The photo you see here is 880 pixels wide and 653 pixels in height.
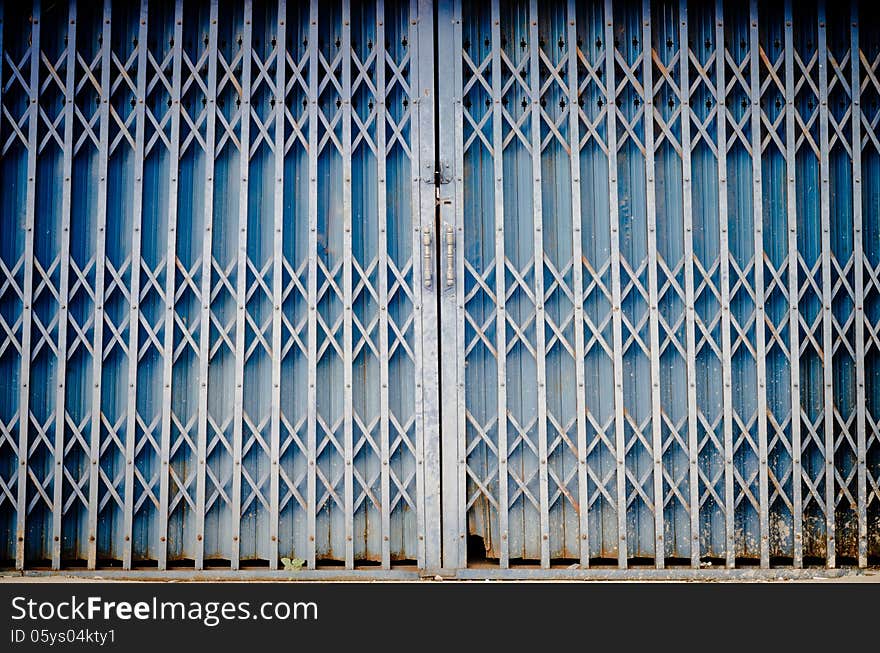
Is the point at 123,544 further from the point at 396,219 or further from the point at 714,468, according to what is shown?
the point at 714,468

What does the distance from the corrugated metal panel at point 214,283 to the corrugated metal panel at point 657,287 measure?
389mm

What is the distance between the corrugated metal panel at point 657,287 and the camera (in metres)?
4.98

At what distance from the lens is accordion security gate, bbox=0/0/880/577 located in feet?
16.2

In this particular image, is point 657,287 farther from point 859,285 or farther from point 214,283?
point 214,283

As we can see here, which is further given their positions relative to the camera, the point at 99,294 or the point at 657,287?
the point at 657,287

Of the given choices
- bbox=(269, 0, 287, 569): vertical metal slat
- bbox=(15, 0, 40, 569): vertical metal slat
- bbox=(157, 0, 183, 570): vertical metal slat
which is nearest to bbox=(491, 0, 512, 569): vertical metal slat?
bbox=(269, 0, 287, 569): vertical metal slat

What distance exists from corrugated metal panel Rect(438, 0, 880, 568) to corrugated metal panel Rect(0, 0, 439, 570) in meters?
0.39

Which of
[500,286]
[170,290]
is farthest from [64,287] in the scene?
[500,286]

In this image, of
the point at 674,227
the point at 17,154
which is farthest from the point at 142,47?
the point at 674,227

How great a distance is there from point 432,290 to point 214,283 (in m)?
1.34

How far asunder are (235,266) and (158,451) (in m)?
1.21

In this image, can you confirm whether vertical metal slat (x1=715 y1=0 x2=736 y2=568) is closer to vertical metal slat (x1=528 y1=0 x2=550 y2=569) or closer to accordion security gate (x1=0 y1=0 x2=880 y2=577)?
accordion security gate (x1=0 y1=0 x2=880 y2=577)

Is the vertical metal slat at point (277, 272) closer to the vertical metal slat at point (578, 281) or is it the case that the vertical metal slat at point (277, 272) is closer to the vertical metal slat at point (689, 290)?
the vertical metal slat at point (578, 281)

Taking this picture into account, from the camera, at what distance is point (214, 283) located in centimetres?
500
